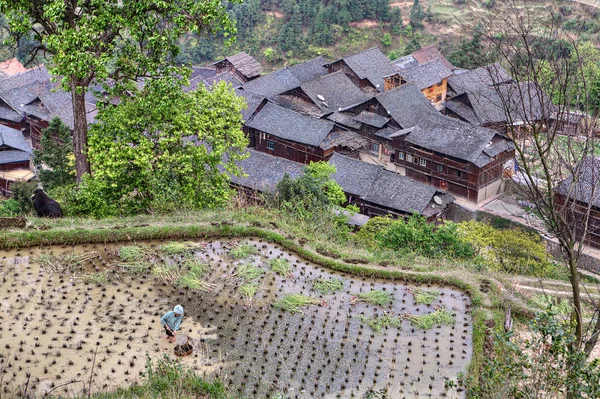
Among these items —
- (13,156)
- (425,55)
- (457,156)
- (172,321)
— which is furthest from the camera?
(425,55)

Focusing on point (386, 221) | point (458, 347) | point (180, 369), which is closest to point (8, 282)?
point (180, 369)

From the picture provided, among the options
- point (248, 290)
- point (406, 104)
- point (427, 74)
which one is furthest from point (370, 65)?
point (248, 290)

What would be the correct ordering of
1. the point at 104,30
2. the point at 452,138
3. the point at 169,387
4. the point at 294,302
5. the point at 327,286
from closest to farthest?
the point at 169,387, the point at 294,302, the point at 327,286, the point at 104,30, the point at 452,138

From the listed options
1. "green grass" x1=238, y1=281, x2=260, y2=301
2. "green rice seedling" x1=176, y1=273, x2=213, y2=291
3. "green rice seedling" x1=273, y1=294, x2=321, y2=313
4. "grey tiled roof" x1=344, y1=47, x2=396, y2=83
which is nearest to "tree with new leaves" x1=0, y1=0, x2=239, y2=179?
"green rice seedling" x1=176, y1=273, x2=213, y2=291

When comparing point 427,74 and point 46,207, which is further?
point 427,74

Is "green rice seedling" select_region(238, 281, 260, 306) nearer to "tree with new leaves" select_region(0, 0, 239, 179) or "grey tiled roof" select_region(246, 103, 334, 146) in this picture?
"tree with new leaves" select_region(0, 0, 239, 179)

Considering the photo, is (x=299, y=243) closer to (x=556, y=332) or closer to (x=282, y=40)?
(x=556, y=332)

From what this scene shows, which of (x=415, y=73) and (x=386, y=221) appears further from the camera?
(x=415, y=73)

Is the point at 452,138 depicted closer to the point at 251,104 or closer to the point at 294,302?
the point at 251,104
